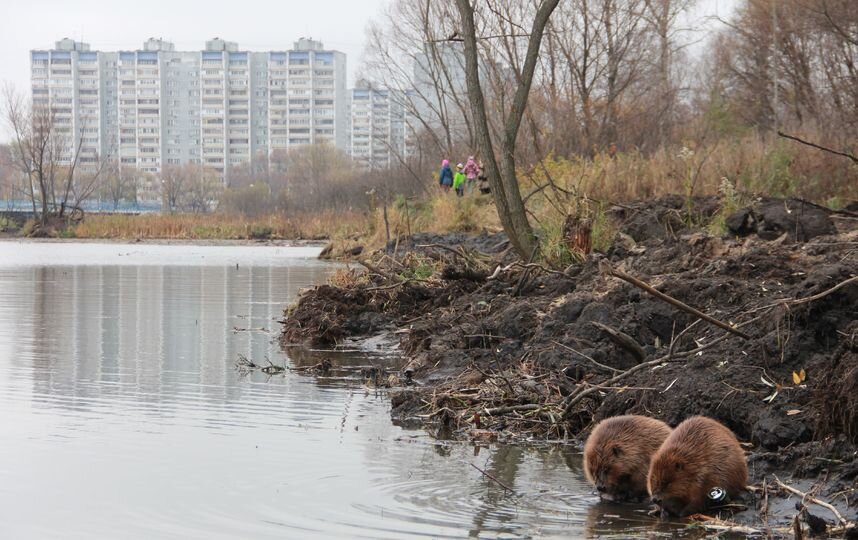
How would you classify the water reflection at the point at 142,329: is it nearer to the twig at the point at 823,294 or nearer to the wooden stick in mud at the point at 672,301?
the wooden stick in mud at the point at 672,301

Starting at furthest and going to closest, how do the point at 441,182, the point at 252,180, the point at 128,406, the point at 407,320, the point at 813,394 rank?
the point at 252,180 → the point at 441,182 → the point at 407,320 → the point at 128,406 → the point at 813,394

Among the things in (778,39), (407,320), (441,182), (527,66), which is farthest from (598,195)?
(778,39)

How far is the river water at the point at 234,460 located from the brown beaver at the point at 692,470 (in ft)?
0.53

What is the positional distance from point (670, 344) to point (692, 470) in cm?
281

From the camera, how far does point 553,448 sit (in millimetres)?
7586

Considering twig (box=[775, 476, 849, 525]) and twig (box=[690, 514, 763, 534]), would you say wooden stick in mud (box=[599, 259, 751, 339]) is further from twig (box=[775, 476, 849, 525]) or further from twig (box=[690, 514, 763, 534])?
twig (box=[690, 514, 763, 534])

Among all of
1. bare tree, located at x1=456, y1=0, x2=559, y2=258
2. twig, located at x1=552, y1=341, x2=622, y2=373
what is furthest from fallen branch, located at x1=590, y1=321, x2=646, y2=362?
bare tree, located at x1=456, y1=0, x2=559, y2=258

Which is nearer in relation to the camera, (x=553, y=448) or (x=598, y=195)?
(x=553, y=448)

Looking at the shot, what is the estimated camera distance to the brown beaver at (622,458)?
19.6 ft

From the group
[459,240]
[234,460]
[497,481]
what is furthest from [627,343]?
[459,240]

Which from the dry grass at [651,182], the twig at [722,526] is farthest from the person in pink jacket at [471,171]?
the twig at [722,526]

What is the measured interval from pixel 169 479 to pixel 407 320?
762 centimetres

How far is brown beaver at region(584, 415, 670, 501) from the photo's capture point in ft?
19.6

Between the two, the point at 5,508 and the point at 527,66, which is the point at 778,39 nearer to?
the point at 527,66
